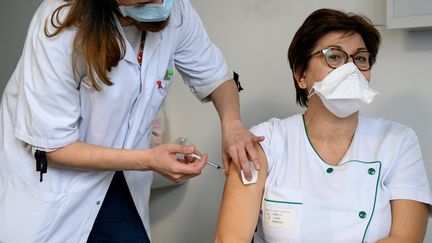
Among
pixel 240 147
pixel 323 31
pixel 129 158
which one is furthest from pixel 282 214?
pixel 323 31

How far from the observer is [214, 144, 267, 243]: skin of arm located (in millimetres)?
1540

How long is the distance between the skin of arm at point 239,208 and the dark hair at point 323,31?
1.16ft

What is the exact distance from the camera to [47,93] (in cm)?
135

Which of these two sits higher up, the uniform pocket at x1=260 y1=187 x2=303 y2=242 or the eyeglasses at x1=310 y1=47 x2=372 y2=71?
the eyeglasses at x1=310 y1=47 x2=372 y2=71

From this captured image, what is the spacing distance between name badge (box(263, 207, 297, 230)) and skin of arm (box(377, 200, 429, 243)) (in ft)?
0.81

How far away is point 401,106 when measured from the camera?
2057 mm

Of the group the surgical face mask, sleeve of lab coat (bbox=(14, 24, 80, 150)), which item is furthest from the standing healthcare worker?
the surgical face mask

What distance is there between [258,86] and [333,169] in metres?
0.85

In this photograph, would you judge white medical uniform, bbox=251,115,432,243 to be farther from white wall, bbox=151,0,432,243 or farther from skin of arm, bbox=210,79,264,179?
white wall, bbox=151,0,432,243

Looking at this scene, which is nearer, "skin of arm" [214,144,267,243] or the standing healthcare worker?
the standing healthcare worker

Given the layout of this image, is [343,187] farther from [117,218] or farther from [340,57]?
[117,218]

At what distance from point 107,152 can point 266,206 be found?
1.66ft

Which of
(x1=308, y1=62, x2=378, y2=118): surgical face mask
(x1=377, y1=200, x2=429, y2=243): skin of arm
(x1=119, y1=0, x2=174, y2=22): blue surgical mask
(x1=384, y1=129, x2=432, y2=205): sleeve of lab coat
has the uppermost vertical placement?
(x1=119, y1=0, x2=174, y2=22): blue surgical mask

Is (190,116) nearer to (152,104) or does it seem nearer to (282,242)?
(152,104)
